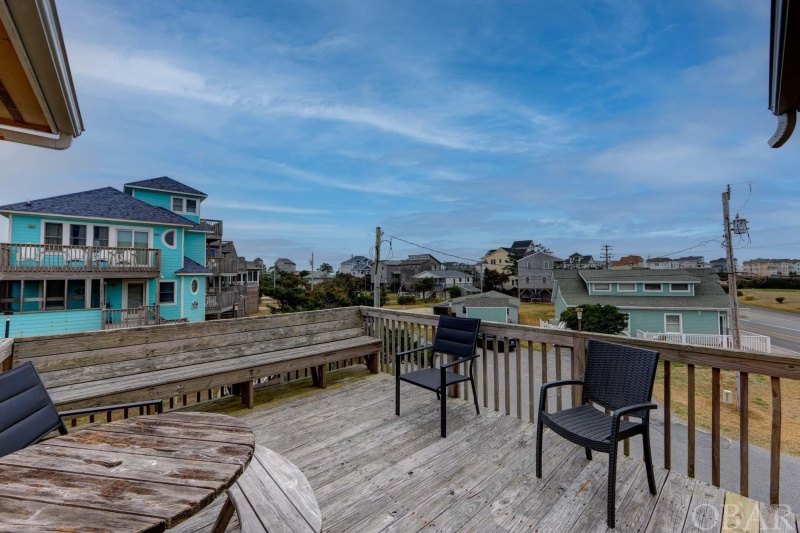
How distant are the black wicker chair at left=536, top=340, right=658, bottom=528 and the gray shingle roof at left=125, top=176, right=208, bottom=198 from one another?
62.2 ft

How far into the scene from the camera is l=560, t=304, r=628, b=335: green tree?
679 inches

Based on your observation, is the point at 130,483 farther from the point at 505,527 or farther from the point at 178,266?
the point at 178,266

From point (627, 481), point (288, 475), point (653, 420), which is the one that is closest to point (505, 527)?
point (627, 481)

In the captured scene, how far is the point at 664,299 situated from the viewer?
1827cm

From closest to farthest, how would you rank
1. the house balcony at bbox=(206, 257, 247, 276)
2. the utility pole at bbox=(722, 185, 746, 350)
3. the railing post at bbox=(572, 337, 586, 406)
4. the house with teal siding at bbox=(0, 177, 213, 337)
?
Result: the railing post at bbox=(572, 337, 586, 406), the utility pole at bbox=(722, 185, 746, 350), the house with teal siding at bbox=(0, 177, 213, 337), the house balcony at bbox=(206, 257, 247, 276)

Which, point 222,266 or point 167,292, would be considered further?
point 222,266

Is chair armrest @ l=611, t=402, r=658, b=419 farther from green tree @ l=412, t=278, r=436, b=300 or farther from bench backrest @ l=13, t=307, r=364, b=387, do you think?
green tree @ l=412, t=278, r=436, b=300

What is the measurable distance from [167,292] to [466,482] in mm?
15921

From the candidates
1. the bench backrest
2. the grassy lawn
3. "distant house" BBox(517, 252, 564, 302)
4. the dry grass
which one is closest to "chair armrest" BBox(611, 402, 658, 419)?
the bench backrest

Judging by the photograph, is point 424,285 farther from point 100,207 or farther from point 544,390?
point 544,390

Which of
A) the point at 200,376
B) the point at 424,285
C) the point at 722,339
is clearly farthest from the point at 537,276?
the point at 200,376

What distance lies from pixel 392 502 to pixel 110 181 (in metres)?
19.0

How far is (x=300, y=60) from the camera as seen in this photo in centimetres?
825

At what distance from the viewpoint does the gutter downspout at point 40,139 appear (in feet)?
8.32
